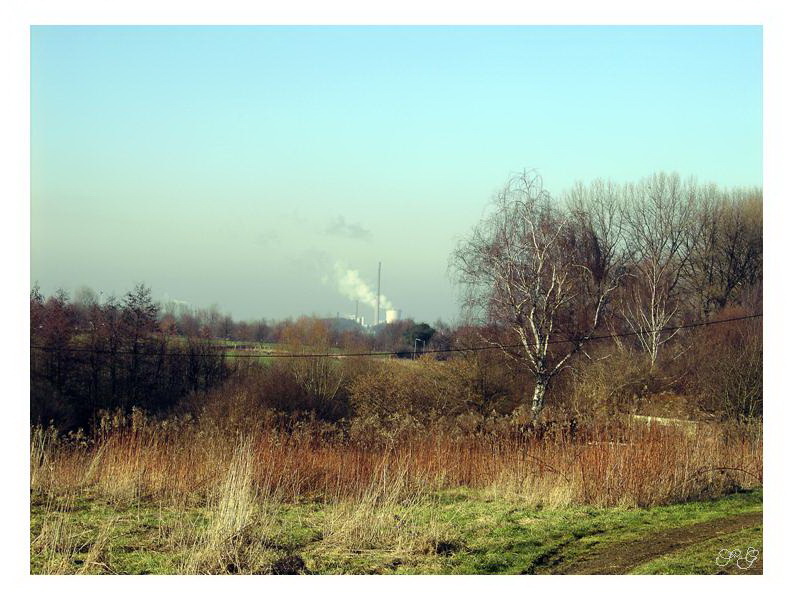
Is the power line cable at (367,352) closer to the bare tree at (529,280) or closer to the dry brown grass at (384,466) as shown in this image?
the bare tree at (529,280)

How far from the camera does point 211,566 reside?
566 centimetres

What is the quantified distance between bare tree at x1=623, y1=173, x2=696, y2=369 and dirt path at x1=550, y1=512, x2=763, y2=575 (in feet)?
69.0

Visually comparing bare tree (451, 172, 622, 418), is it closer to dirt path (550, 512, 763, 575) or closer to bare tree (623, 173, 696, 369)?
bare tree (623, 173, 696, 369)

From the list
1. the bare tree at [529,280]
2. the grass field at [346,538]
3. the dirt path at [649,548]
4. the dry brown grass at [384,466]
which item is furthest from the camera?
the bare tree at [529,280]

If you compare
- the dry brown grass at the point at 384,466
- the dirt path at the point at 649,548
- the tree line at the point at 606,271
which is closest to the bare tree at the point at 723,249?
the tree line at the point at 606,271

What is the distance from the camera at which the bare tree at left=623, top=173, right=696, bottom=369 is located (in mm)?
28641

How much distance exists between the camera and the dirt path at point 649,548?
5953 mm

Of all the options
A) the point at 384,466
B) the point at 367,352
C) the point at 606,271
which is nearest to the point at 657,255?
the point at 606,271

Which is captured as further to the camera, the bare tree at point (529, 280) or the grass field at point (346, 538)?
the bare tree at point (529, 280)

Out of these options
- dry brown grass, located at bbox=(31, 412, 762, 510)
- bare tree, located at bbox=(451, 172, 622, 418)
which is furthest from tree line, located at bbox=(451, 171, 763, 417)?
dry brown grass, located at bbox=(31, 412, 762, 510)

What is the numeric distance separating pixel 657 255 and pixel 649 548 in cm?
2512

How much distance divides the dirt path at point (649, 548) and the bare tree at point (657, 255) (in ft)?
69.0
